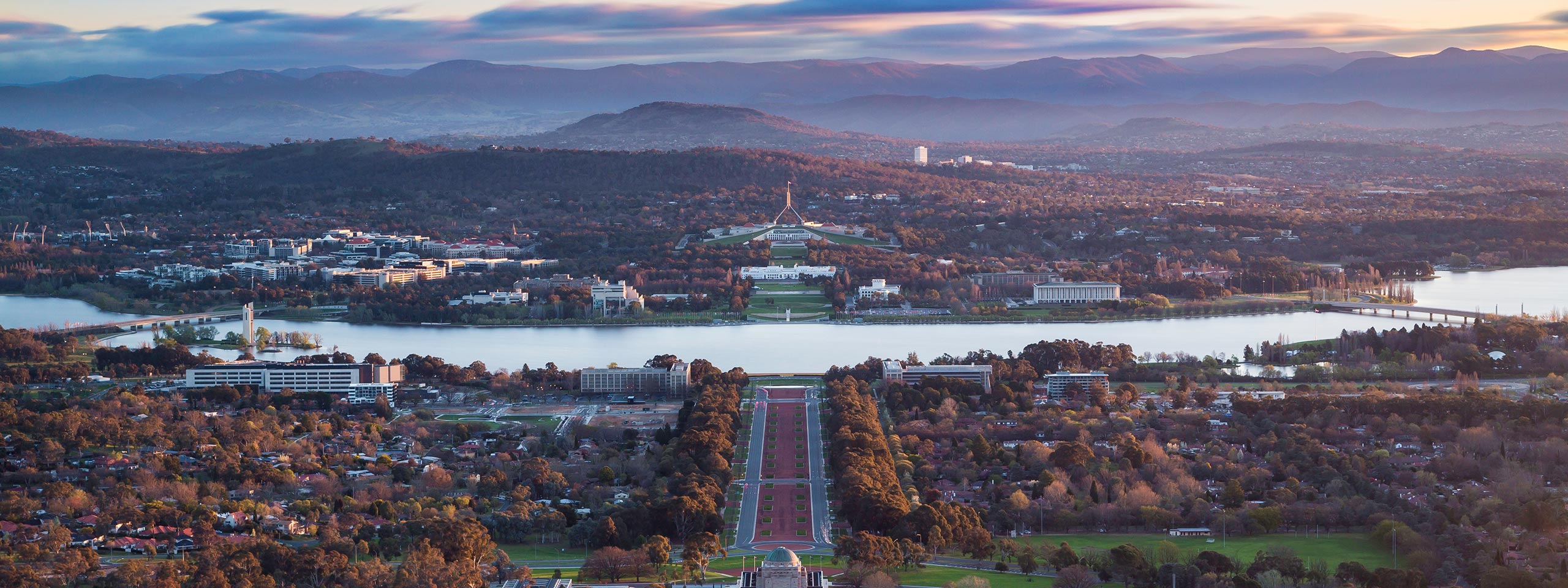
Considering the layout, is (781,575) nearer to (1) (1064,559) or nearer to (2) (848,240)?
(1) (1064,559)

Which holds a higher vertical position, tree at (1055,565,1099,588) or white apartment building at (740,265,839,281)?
white apartment building at (740,265,839,281)

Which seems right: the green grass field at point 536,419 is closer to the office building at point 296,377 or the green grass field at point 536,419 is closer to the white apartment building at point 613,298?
the office building at point 296,377

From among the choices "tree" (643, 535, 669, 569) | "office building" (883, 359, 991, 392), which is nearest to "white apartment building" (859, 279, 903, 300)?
"office building" (883, 359, 991, 392)

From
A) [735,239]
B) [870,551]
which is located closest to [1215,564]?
[870,551]

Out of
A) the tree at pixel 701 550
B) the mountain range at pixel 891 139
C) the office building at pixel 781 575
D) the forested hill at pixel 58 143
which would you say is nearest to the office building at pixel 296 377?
the tree at pixel 701 550

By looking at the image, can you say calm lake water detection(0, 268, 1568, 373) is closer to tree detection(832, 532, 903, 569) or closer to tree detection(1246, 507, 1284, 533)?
tree detection(1246, 507, 1284, 533)
